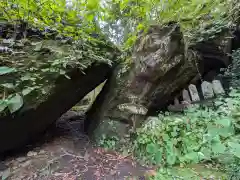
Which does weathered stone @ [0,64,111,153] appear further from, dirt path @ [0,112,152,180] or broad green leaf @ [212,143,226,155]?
broad green leaf @ [212,143,226,155]

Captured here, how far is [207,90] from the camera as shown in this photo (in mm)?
3396

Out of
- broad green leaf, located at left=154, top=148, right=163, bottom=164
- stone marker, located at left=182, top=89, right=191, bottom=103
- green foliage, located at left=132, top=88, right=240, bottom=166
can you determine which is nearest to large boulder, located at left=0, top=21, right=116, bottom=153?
green foliage, located at left=132, top=88, right=240, bottom=166

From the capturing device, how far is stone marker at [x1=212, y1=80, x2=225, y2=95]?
325cm

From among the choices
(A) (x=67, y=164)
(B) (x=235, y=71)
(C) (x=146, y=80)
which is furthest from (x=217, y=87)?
(A) (x=67, y=164)

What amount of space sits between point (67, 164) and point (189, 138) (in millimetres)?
1632

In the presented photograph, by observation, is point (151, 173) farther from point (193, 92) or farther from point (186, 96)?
point (193, 92)

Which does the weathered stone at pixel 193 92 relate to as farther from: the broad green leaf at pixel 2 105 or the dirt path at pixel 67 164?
the broad green leaf at pixel 2 105

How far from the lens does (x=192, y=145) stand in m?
1.91

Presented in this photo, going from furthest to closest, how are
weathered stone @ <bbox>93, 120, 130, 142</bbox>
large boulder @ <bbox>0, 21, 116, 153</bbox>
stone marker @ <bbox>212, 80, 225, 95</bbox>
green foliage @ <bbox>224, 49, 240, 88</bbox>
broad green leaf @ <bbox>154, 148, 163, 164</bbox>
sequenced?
stone marker @ <bbox>212, 80, 225, 95</bbox>
green foliage @ <bbox>224, 49, 240, 88</bbox>
weathered stone @ <bbox>93, 120, 130, 142</bbox>
broad green leaf @ <bbox>154, 148, 163, 164</bbox>
large boulder @ <bbox>0, 21, 116, 153</bbox>

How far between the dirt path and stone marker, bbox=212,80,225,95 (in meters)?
2.35

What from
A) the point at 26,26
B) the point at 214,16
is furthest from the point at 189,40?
the point at 26,26

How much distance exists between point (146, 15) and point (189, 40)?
50.6 inches

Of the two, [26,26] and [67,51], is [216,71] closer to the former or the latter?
[67,51]

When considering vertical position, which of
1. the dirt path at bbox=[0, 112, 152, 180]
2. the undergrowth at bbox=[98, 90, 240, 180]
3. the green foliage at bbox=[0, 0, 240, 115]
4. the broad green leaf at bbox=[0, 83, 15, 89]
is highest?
the green foliage at bbox=[0, 0, 240, 115]
